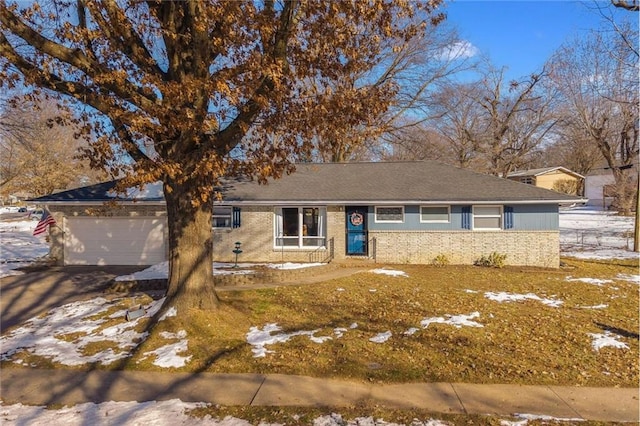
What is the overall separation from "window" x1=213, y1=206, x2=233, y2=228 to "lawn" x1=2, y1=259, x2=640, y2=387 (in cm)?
619

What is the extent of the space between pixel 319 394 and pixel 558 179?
56386 mm

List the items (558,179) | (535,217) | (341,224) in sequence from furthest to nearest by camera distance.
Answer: (558,179)
(341,224)
(535,217)

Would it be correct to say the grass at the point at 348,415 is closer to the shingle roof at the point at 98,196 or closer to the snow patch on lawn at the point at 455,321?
the snow patch on lawn at the point at 455,321

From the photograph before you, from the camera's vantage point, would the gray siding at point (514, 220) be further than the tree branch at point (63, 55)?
Yes

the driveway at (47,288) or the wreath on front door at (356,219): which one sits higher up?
the wreath on front door at (356,219)

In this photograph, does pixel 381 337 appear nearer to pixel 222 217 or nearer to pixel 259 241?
pixel 259 241

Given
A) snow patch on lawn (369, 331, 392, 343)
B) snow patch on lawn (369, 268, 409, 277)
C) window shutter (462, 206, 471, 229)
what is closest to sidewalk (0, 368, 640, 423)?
snow patch on lawn (369, 331, 392, 343)

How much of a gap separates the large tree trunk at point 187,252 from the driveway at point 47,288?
3.89 m

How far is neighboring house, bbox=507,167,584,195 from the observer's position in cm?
5219

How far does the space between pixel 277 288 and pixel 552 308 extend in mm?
6750

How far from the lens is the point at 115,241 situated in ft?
56.5

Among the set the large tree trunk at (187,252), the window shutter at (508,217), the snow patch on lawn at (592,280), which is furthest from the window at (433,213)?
the large tree trunk at (187,252)

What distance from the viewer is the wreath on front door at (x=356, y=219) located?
55.2ft

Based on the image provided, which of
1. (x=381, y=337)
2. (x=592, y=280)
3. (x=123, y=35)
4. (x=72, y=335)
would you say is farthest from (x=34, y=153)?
(x=592, y=280)
